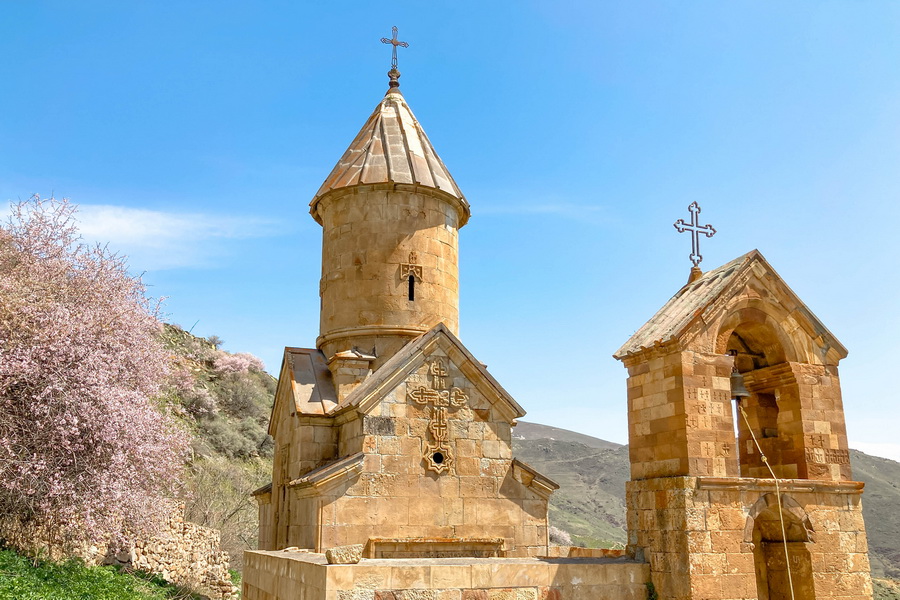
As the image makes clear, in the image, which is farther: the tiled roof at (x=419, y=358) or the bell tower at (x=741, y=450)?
the tiled roof at (x=419, y=358)

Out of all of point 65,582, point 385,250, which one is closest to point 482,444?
point 385,250

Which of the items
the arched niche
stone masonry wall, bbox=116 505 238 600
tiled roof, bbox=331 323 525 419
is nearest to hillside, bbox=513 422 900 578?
stone masonry wall, bbox=116 505 238 600

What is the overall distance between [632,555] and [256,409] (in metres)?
27.4

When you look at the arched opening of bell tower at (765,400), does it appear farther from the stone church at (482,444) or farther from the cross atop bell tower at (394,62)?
the cross atop bell tower at (394,62)

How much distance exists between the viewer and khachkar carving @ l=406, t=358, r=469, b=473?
32.3 ft

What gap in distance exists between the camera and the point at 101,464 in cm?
1042

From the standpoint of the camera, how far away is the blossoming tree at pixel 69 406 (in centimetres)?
975

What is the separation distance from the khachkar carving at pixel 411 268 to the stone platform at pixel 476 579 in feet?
20.2

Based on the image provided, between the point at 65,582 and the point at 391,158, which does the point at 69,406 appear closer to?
the point at 65,582

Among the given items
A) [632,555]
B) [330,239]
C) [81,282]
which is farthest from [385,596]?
[81,282]

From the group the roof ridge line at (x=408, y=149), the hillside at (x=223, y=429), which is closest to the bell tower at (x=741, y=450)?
the roof ridge line at (x=408, y=149)

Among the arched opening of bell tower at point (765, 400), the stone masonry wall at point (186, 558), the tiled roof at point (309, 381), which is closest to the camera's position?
the arched opening of bell tower at point (765, 400)

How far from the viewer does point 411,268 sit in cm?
1230

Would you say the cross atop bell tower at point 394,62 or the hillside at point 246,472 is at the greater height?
the cross atop bell tower at point 394,62
